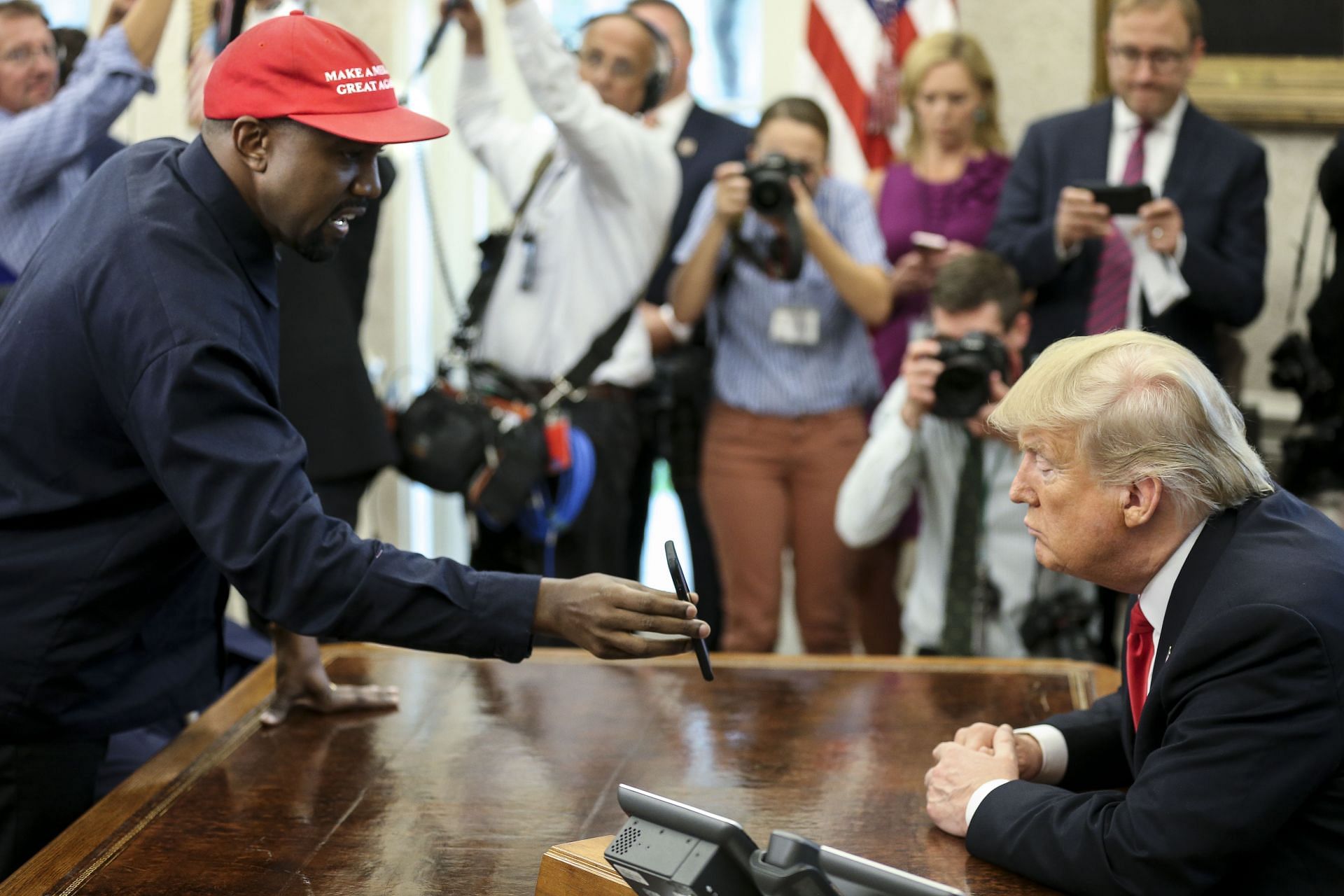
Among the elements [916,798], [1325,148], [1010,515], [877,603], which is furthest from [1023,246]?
[916,798]

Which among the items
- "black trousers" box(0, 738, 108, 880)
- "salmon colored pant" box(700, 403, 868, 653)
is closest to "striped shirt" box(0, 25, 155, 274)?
"black trousers" box(0, 738, 108, 880)

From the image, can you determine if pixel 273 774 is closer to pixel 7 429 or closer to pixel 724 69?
pixel 7 429

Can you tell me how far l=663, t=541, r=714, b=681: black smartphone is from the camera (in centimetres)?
167

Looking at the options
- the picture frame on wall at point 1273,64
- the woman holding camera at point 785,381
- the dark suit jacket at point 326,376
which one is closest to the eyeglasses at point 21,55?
the dark suit jacket at point 326,376

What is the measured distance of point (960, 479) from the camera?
328 cm

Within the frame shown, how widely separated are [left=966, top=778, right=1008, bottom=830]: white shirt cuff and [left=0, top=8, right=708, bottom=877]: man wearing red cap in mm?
374

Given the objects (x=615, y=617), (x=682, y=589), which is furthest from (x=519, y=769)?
(x=682, y=589)

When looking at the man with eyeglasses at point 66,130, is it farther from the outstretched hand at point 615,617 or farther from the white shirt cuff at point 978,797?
the white shirt cuff at point 978,797

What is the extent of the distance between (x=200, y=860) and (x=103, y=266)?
712 millimetres

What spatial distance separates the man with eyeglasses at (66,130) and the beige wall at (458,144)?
1.48 m

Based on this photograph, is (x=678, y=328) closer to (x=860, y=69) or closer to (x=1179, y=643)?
(x=860, y=69)

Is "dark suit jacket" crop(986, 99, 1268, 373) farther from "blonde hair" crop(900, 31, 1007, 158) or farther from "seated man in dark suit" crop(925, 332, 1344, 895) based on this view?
"seated man in dark suit" crop(925, 332, 1344, 895)

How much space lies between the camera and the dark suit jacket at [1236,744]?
4.93ft

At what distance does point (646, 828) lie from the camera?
1434 mm
